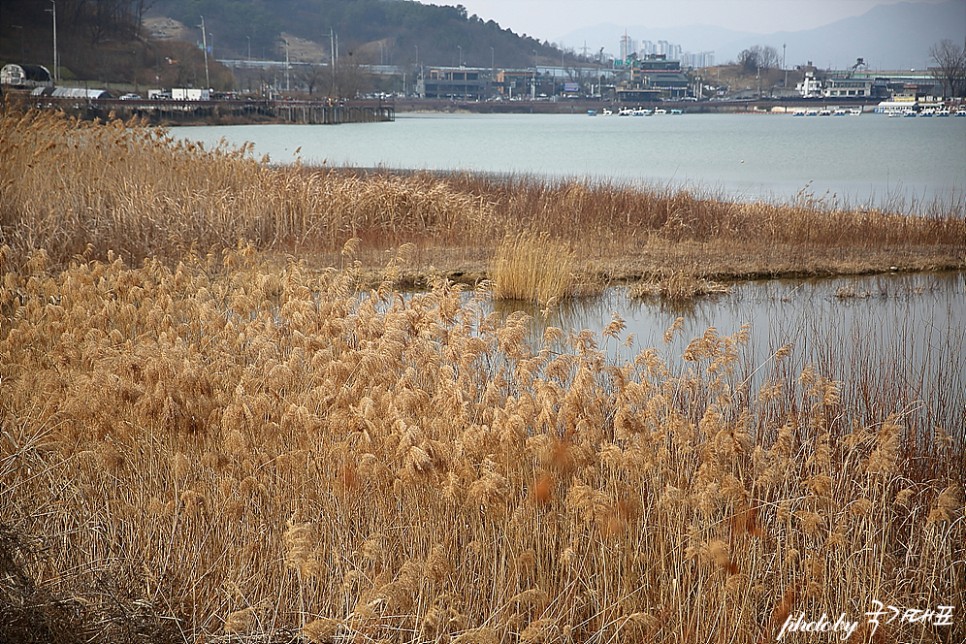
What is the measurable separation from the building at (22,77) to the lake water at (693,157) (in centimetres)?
1154

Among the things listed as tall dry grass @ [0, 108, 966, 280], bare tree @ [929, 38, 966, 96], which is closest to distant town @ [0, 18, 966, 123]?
bare tree @ [929, 38, 966, 96]

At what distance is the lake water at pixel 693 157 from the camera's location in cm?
3478

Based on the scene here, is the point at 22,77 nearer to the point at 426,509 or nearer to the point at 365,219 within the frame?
the point at 365,219

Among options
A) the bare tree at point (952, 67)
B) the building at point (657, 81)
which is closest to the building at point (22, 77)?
the bare tree at point (952, 67)

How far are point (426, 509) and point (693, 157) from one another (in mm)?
51541

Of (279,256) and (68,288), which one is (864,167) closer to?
(279,256)

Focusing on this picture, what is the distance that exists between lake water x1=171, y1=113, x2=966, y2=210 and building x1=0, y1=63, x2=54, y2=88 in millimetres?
11536

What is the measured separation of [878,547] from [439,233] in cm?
1218

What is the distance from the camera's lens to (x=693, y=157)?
178 feet

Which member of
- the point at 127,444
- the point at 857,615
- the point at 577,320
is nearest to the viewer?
the point at 857,615

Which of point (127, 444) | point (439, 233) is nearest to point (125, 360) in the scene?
point (127, 444)

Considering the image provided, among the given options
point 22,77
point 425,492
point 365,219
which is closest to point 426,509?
point 425,492

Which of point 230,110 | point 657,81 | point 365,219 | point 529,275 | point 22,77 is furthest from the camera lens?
point 657,81

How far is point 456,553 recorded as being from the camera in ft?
15.6
